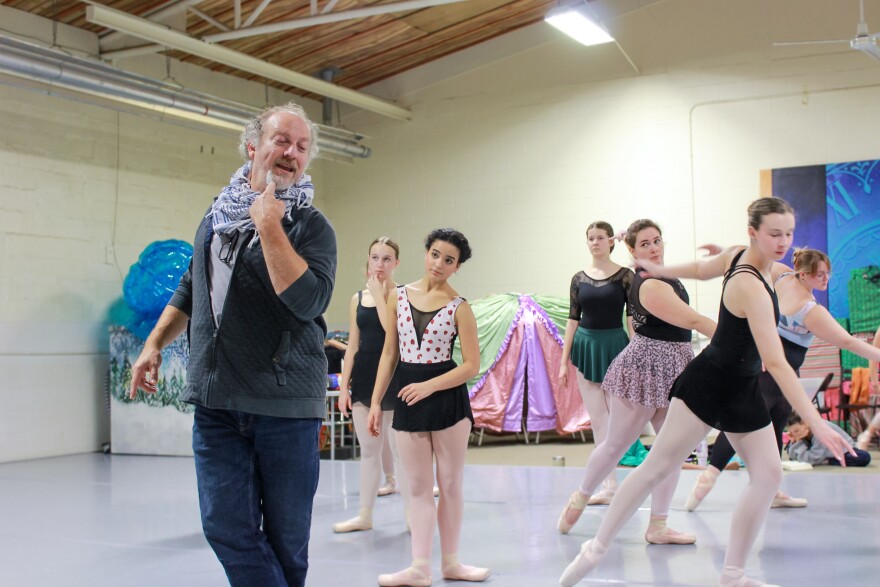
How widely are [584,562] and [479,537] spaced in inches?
50.5

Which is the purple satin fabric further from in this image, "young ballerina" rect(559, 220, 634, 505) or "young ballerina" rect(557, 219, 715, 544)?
"young ballerina" rect(557, 219, 715, 544)

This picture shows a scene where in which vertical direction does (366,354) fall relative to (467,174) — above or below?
below

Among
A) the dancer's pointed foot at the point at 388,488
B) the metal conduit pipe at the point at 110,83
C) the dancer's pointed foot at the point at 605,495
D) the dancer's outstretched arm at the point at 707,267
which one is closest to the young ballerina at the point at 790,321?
the dancer's pointed foot at the point at 605,495

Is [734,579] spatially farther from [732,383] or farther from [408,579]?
[408,579]

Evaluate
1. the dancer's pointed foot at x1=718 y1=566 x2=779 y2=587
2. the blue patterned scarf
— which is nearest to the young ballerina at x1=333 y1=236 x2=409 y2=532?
the dancer's pointed foot at x1=718 y1=566 x2=779 y2=587

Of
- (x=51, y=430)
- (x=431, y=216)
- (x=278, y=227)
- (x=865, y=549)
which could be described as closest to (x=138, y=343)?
(x=51, y=430)

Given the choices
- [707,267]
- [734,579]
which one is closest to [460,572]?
[734,579]

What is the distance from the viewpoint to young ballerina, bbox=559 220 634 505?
5113mm

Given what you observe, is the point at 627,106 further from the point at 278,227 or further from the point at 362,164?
the point at 278,227

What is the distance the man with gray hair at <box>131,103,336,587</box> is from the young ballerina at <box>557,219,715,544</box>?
7.47 feet

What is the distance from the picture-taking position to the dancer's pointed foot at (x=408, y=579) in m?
3.59

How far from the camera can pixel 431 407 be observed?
3613 mm

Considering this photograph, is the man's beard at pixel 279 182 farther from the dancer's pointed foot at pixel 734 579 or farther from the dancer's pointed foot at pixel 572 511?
the dancer's pointed foot at pixel 572 511

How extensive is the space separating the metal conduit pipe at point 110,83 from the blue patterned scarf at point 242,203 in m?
6.21
